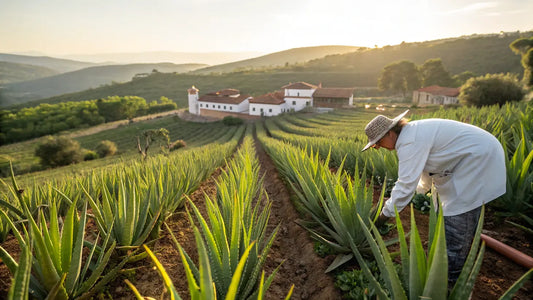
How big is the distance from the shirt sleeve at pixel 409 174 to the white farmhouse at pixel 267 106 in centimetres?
4328

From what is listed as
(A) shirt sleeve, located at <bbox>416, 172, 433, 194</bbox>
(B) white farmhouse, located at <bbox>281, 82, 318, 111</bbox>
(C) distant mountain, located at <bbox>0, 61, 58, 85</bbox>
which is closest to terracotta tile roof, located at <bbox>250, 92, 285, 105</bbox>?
(B) white farmhouse, located at <bbox>281, 82, 318, 111</bbox>

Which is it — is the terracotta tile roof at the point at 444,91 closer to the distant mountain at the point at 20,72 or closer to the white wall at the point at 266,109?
the white wall at the point at 266,109

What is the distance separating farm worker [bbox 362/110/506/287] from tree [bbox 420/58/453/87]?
62741 mm

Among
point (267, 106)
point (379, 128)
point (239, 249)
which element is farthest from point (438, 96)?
point (239, 249)

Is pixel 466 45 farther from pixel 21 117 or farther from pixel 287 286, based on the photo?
pixel 21 117

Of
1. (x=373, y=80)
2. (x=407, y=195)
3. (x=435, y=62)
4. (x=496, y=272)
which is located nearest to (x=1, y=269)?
(x=407, y=195)

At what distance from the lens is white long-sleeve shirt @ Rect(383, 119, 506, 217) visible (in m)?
2.13

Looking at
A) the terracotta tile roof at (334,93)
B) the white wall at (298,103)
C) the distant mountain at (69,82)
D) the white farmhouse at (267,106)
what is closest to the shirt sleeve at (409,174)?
the white farmhouse at (267,106)

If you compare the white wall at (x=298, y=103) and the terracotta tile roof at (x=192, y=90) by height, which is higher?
the terracotta tile roof at (x=192, y=90)

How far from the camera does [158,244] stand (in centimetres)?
302

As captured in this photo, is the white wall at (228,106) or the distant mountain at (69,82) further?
the distant mountain at (69,82)

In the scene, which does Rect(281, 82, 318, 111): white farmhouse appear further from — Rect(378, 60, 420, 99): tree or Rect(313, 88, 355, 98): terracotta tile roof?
Rect(378, 60, 420, 99): tree

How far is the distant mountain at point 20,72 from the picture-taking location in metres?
125

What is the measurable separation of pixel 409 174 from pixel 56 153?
34832mm
